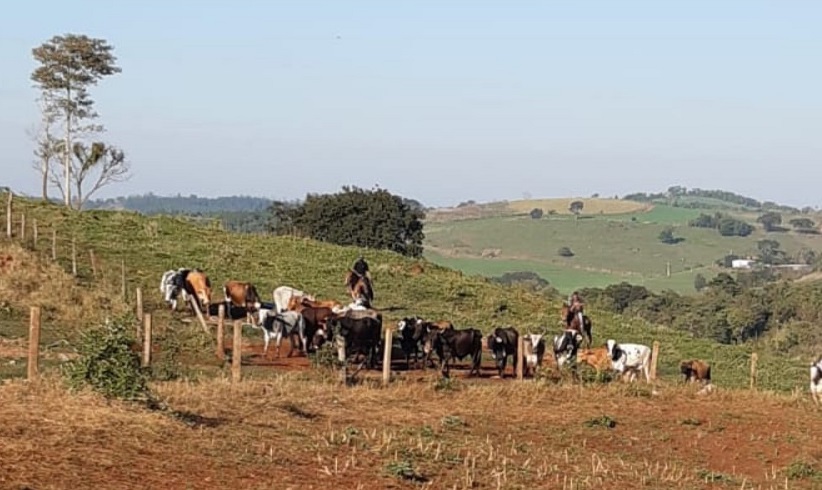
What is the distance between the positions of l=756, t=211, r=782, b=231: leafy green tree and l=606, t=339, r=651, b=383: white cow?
13978cm

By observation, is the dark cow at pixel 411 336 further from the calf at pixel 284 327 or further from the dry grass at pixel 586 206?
the dry grass at pixel 586 206

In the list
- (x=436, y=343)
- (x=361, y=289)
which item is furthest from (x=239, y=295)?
(x=436, y=343)

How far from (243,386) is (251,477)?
6.46 meters

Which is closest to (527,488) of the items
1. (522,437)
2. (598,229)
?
(522,437)

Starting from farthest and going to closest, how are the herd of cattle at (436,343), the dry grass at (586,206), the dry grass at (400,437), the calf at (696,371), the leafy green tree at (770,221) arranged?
the leafy green tree at (770,221) → the dry grass at (586,206) → the calf at (696,371) → the herd of cattle at (436,343) → the dry grass at (400,437)

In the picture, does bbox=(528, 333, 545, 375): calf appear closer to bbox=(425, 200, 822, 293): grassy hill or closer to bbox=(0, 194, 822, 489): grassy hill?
bbox=(0, 194, 822, 489): grassy hill

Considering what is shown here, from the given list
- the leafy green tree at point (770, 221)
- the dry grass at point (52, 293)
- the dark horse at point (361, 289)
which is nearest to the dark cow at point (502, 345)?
the dark horse at point (361, 289)

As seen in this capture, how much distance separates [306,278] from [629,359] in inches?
680

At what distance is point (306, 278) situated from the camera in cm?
4206

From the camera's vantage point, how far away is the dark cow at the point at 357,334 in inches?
984

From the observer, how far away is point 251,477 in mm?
12930

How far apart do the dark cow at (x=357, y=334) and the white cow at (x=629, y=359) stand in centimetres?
544

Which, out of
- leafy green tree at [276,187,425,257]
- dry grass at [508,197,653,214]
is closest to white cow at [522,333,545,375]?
leafy green tree at [276,187,425,257]

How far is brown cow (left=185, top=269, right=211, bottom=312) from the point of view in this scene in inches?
1282
